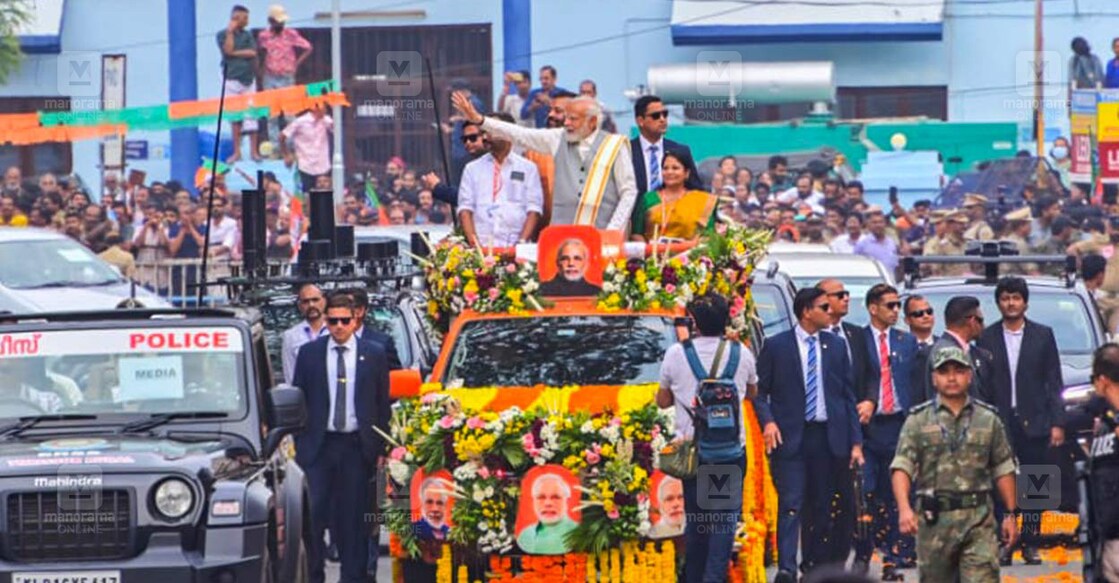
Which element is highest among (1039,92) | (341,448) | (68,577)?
(1039,92)

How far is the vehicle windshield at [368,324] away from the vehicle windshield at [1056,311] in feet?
12.7

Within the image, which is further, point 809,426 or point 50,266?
point 50,266

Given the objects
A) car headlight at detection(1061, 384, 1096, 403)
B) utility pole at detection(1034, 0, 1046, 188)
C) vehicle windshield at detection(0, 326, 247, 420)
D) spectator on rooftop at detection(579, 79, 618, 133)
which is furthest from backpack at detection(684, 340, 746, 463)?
utility pole at detection(1034, 0, 1046, 188)

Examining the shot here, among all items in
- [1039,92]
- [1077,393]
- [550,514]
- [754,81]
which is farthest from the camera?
[754,81]

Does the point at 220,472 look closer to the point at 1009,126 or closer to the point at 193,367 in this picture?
the point at 193,367

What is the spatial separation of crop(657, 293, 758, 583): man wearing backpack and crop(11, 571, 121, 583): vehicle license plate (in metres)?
3.05

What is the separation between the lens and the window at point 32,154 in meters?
41.0

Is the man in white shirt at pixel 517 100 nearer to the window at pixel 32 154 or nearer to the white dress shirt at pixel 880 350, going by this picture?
the window at pixel 32 154

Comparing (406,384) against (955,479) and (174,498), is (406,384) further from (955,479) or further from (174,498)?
(955,479)

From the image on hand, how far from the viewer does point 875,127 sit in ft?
115

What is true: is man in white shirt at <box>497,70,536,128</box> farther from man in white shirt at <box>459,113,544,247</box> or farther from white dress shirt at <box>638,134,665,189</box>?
white dress shirt at <box>638,134,665,189</box>

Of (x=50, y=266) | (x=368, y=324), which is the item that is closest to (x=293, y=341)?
(x=368, y=324)

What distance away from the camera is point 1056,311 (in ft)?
63.8

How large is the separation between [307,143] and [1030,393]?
19.3 m
